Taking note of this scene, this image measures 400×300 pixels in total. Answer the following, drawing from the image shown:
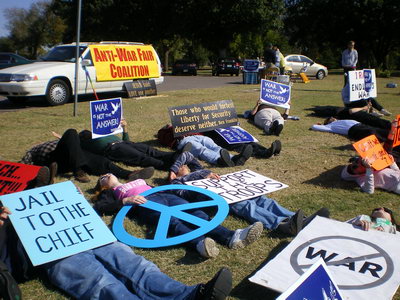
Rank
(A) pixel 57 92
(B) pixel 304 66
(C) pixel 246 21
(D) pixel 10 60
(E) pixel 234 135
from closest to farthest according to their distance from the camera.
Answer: (E) pixel 234 135 → (A) pixel 57 92 → (D) pixel 10 60 → (B) pixel 304 66 → (C) pixel 246 21

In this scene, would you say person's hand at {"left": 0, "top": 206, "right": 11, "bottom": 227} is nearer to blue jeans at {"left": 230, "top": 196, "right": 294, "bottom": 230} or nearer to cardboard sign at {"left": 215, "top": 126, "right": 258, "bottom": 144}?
blue jeans at {"left": 230, "top": 196, "right": 294, "bottom": 230}

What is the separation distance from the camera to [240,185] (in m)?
4.89

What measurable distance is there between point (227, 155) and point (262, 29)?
3519cm

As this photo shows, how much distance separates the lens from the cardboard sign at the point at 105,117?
6108 mm

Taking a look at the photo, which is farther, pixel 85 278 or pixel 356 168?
pixel 356 168

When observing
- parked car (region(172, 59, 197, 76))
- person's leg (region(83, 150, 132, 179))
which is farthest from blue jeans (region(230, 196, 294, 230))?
parked car (region(172, 59, 197, 76))

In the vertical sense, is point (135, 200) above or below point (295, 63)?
below

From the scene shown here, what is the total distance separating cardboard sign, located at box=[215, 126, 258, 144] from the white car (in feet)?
16.5

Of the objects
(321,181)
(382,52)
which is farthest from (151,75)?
(382,52)

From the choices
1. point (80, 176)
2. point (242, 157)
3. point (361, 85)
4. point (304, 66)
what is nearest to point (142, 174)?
point (80, 176)

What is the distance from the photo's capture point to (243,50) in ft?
168

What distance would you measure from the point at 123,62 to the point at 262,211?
416 inches

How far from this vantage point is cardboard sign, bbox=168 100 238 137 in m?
6.80

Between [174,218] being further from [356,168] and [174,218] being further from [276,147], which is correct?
[276,147]
